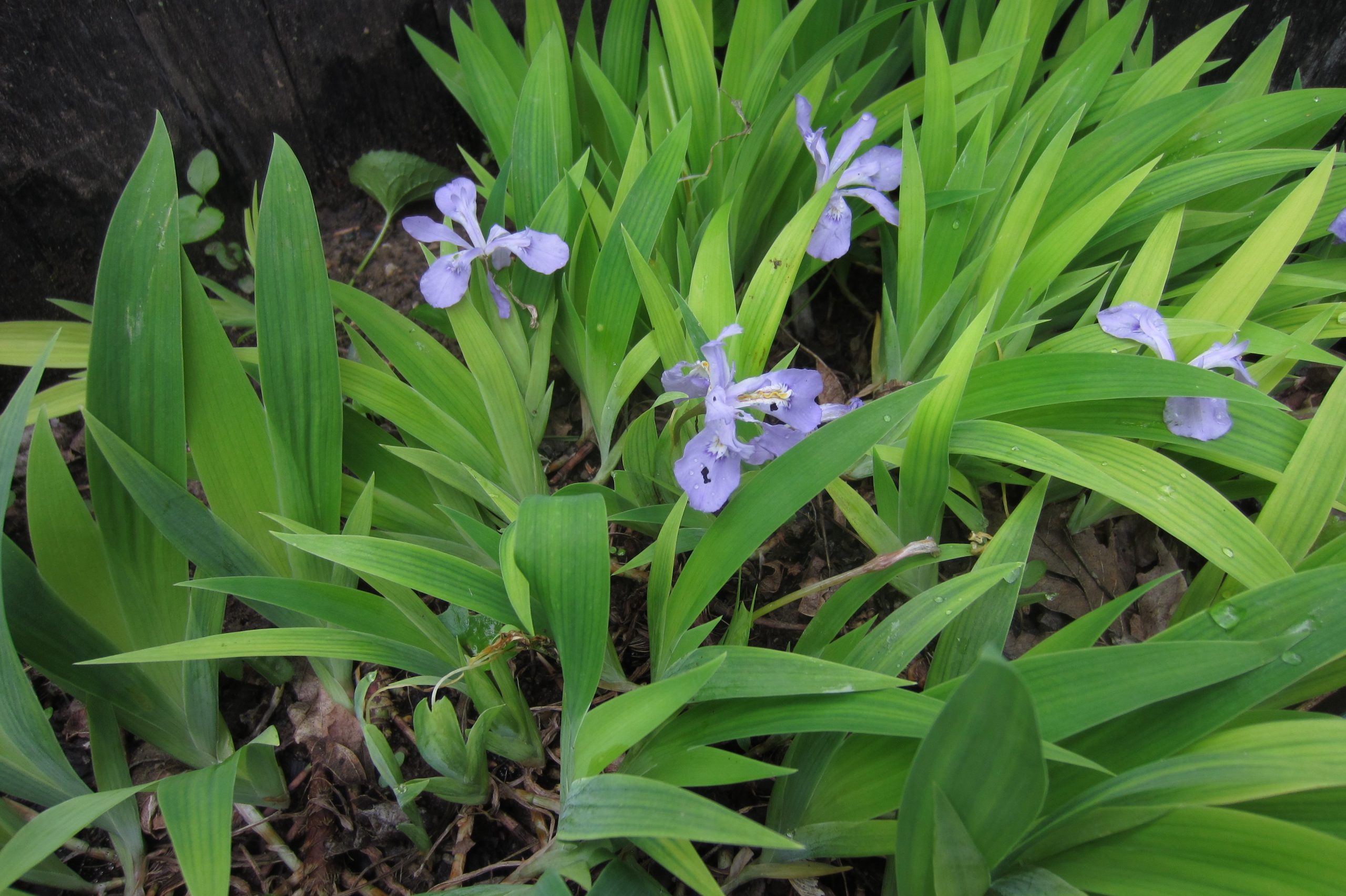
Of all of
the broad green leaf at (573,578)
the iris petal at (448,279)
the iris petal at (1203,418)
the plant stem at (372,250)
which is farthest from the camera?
the plant stem at (372,250)

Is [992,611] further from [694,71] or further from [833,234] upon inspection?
[694,71]

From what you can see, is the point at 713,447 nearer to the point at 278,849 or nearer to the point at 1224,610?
the point at 1224,610

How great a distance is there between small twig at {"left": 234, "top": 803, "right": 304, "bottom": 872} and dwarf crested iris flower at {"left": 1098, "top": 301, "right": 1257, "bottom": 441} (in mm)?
1266

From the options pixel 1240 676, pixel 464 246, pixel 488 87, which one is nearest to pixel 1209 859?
pixel 1240 676

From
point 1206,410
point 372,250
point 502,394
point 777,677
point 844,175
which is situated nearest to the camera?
point 777,677

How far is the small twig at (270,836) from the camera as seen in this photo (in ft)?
3.05

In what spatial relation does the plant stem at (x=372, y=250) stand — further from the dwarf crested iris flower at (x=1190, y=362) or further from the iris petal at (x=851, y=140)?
the dwarf crested iris flower at (x=1190, y=362)

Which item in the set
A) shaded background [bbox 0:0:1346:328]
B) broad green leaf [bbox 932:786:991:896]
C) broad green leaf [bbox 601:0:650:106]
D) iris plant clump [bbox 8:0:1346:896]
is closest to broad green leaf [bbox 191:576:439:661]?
iris plant clump [bbox 8:0:1346:896]

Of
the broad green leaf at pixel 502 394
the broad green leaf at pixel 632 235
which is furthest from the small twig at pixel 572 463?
the broad green leaf at pixel 632 235

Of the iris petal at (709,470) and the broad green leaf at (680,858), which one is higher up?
the iris petal at (709,470)

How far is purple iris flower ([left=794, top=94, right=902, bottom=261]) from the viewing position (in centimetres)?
118

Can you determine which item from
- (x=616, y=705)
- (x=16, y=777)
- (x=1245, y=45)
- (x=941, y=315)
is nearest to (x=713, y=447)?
(x=616, y=705)

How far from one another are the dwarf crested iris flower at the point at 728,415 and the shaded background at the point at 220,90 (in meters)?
1.19

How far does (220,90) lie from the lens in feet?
4.78
